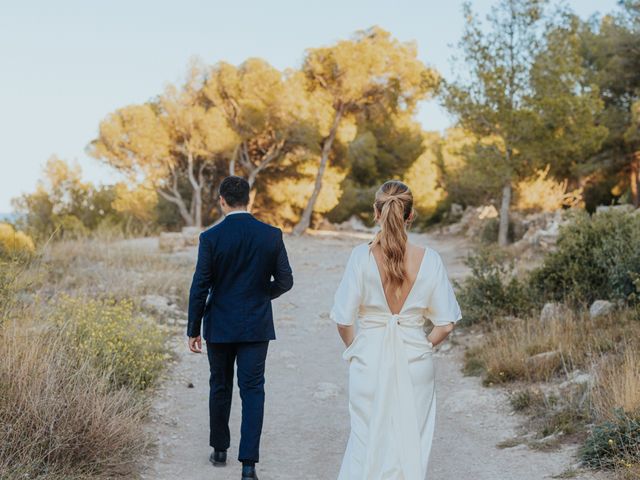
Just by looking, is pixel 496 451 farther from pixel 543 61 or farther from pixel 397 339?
pixel 543 61

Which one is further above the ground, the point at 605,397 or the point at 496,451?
the point at 605,397

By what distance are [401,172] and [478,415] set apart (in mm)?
31515

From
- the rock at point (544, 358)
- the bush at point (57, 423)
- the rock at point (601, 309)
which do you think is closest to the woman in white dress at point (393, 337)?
the bush at point (57, 423)

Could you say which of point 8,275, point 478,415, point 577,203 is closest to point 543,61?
point 577,203

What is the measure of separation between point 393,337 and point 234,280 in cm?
143

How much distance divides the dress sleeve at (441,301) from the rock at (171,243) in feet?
54.0

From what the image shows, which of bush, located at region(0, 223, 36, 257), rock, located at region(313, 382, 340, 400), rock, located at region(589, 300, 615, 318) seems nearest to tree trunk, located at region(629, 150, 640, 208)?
rock, located at region(589, 300, 615, 318)

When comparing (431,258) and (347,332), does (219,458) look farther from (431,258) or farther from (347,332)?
(431,258)

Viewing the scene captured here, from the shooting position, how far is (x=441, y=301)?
13.9 feet

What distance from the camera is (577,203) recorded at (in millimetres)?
27000

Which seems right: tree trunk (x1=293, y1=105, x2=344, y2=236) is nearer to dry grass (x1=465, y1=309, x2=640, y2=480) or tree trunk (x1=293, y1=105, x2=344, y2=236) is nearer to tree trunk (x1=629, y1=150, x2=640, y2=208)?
tree trunk (x1=629, y1=150, x2=640, y2=208)

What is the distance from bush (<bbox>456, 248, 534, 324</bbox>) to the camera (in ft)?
34.2

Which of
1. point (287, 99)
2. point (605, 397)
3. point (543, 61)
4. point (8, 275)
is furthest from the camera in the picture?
point (287, 99)

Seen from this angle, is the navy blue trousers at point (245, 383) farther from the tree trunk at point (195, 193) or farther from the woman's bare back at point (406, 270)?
the tree trunk at point (195, 193)
